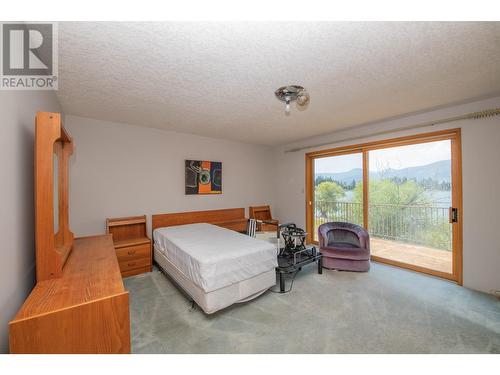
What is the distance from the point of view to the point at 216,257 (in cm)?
217

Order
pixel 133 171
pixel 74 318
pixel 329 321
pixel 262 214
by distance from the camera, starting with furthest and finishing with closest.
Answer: pixel 262 214, pixel 133 171, pixel 329 321, pixel 74 318

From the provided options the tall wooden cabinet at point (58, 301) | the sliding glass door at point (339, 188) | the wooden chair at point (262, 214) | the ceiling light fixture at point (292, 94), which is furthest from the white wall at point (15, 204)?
the sliding glass door at point (339, 188)

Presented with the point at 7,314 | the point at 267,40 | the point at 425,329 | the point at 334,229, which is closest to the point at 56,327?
the point at 7,314

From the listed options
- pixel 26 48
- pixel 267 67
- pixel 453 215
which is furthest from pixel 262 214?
pixel 26 48

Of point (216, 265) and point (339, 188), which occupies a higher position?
point (339, 188)

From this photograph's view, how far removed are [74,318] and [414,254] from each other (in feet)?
15.1

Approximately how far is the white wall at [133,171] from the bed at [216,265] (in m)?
0.93

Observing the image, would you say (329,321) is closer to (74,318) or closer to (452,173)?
(74,318)

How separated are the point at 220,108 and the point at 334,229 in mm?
2852

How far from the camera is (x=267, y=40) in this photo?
1.52 metres

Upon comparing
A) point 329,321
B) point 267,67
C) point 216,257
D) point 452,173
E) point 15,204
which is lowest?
point 329,321

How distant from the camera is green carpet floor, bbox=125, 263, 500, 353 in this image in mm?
1756

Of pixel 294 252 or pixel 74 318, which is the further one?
pixel 294 252
